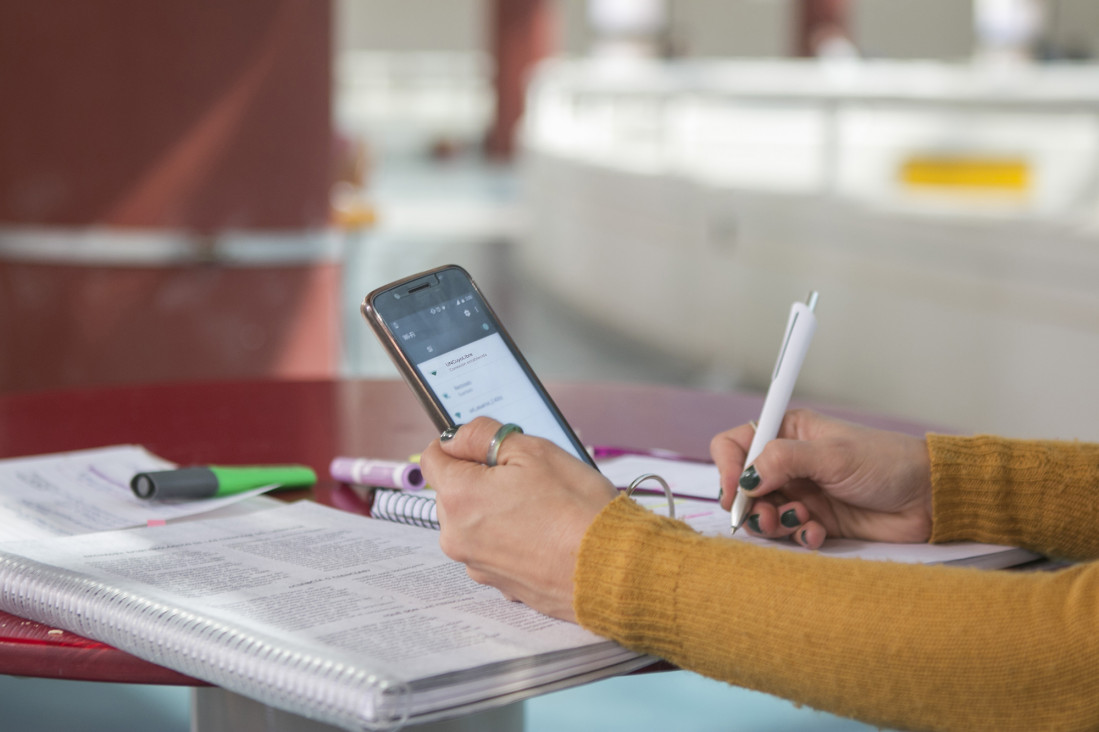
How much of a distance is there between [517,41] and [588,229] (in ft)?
34.9

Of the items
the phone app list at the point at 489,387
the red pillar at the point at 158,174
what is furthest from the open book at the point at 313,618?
the red pillar at the point at 158,174

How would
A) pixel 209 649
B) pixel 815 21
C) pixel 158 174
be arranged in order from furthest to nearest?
1. pixel 815 21
2. pixel 158 174
3. pixel 209 649

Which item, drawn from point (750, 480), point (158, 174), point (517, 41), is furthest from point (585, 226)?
point (517, 41)

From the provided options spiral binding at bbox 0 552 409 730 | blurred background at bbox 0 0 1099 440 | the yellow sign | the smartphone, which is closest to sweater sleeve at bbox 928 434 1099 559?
the smartphone

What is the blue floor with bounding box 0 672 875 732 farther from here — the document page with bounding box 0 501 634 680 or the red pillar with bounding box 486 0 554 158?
the red pillar with bounding box 486 0 554 158

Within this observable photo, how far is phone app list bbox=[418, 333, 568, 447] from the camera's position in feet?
Answer: 3.02

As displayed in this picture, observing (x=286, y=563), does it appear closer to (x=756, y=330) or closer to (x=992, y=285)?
(x=992, y=285)

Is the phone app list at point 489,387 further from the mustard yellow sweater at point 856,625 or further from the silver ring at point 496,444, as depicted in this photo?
the mustard yellow sweater at point 856,625

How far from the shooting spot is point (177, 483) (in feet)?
Answer: 3.30

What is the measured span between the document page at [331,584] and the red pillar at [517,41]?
15886 mm

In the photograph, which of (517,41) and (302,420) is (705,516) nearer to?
(302,420)

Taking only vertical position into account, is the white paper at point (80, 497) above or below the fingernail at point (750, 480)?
below

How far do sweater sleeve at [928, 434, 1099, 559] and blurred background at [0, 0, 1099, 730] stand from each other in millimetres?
966

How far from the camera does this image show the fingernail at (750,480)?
2.89 ft
